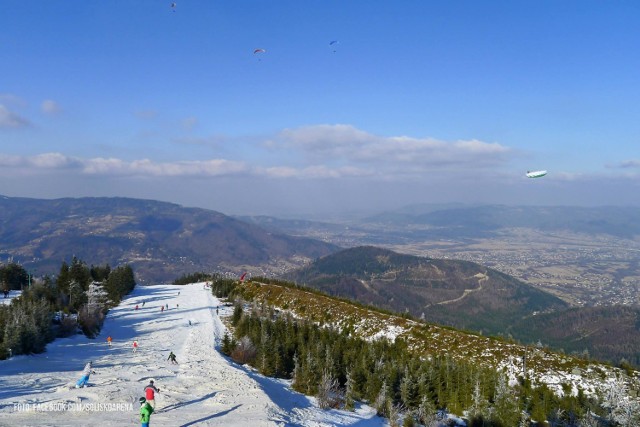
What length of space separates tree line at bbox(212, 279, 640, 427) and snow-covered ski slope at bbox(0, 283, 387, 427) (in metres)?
1.58

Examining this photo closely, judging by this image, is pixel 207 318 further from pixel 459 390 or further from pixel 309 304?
pixel 459 390

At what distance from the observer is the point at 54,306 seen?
1967 inches

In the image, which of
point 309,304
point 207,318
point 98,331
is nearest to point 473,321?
point 309,304

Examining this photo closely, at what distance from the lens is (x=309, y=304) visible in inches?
2426

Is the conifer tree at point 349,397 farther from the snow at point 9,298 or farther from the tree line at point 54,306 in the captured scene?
the snow at point 9,298

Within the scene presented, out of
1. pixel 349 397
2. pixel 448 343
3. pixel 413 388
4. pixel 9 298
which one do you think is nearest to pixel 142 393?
pixel 349 397

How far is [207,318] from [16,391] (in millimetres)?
33212

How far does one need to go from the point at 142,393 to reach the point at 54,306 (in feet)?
106

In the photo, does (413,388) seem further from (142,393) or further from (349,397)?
(142,393)

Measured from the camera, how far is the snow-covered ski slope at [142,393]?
808 inches

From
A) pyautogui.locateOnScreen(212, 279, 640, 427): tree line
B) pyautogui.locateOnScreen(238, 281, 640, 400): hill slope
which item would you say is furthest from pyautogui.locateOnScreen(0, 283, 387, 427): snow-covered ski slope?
pyautogui.locateOnScreen(238, 281, 640, 400): hill slope

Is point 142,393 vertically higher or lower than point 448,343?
higher

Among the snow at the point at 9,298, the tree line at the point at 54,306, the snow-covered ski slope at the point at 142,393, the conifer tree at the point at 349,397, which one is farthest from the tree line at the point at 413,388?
the snow at the point at 9,298

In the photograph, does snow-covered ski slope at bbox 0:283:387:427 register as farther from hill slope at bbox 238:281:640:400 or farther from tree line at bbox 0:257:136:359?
hill slope at bbox 238:281:640:400
